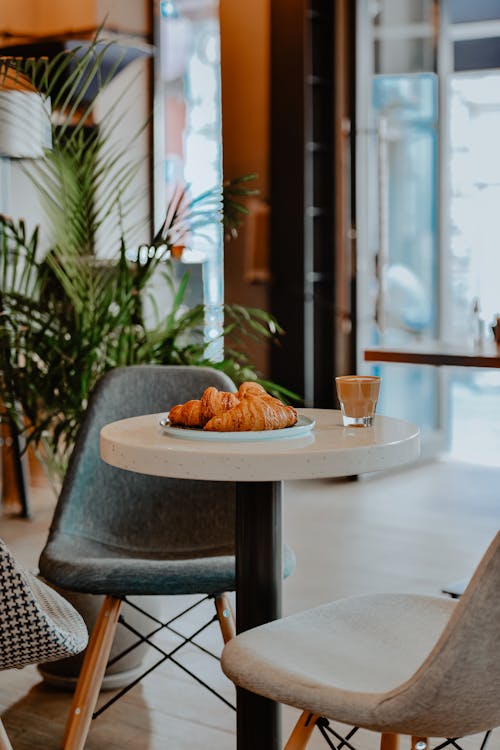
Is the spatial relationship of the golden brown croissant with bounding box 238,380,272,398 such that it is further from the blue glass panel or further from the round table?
the blue glass panel

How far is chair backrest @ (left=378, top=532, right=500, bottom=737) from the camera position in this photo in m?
1.29

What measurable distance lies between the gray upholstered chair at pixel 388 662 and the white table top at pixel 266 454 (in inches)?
9.7

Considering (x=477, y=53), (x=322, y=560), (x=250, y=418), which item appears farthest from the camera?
(x=477, y=53)

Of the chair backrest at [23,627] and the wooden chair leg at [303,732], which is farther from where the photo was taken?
the chair backrest at [23,627]

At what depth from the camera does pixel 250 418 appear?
1.77m

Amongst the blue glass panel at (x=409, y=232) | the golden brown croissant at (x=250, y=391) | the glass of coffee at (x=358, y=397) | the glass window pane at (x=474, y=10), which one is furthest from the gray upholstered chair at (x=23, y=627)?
the glass window pane at (x=474, y=10)

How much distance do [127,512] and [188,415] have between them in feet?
2.43

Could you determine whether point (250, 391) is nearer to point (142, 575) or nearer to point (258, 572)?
point (258, 572)

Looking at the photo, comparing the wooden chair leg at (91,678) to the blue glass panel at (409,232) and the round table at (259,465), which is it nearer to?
the round table at (259,465)

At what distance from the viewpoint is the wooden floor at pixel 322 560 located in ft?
8.25

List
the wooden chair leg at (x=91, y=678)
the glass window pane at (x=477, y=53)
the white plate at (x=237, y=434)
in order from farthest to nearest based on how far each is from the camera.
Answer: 1. the glass window pane at (x=477, y=53)
2. the wooden chair leg at (x=91, y=678)
3. the white plate at (x=237, y=434)

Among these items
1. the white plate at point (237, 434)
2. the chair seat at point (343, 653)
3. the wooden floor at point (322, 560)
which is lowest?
the wooden floor at point (322, 560)

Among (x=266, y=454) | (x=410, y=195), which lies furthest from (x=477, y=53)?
(x=266, y=454)

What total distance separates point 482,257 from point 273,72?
3.88 metres
